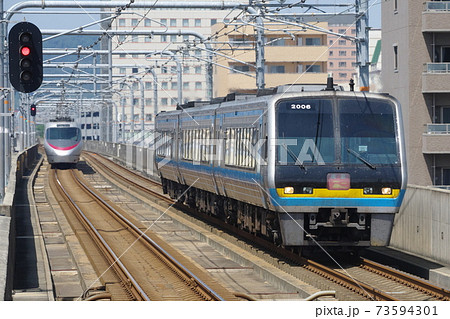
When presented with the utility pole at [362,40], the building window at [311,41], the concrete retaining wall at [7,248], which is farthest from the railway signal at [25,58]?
the building window at [311,41]

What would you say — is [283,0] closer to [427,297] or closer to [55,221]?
[55,221]

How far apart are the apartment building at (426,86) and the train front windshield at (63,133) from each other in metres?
23.5

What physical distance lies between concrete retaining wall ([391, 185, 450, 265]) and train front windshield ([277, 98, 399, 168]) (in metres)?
1.20

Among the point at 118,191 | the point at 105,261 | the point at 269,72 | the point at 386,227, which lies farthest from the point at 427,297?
the point at 269,72

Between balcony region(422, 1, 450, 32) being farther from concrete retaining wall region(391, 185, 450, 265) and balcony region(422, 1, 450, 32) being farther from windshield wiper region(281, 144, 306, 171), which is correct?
windshield wiper region(281, 144, 306, 171)

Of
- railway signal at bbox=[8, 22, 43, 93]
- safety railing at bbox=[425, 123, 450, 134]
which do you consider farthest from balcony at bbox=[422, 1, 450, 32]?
railway signal at bbox=[8, 22, 43, 93]

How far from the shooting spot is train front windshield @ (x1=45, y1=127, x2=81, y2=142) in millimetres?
60625

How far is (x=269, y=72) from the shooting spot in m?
103

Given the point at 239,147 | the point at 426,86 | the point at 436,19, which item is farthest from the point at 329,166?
the point at 436,19

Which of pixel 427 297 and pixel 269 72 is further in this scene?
pixel 269 72

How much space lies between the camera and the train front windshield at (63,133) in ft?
199

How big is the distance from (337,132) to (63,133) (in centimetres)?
4447
